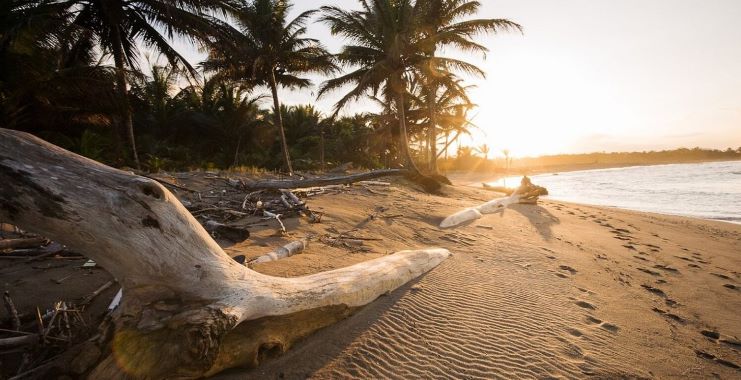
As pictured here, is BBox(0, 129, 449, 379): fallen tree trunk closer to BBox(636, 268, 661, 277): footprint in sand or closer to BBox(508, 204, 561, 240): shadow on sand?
BBox(636, 268, 661, 277): footprint in sand

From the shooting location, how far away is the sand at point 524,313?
2574mm

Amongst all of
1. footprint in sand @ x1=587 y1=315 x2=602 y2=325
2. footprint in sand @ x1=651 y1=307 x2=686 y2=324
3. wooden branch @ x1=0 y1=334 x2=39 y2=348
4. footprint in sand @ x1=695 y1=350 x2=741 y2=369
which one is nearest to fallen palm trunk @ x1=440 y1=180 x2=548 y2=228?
footprint in sand @ x1=587 y1=315 x2=602 y2=325

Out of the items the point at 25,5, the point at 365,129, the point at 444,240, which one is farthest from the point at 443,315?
the point at 365,129

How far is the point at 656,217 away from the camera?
1119cm

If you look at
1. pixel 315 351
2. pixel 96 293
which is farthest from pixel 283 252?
pixel 96 293

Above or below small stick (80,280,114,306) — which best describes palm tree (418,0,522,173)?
above

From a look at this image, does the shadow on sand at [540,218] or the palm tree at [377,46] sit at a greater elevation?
the palm tree at [377,46]

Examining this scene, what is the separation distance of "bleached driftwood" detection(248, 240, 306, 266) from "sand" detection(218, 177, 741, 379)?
0.35 ft

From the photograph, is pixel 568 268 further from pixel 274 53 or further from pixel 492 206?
pixel 274 53

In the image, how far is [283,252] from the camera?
3852 mm

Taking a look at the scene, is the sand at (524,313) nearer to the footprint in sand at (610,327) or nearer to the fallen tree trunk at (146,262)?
the footprint in sand at (610,327)

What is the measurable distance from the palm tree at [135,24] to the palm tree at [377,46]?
6.30 meters

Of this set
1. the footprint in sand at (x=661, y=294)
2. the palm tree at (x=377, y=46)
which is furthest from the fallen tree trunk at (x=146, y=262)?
the palm tree at (x=377, y=46)

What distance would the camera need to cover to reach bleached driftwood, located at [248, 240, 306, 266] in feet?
11.6
